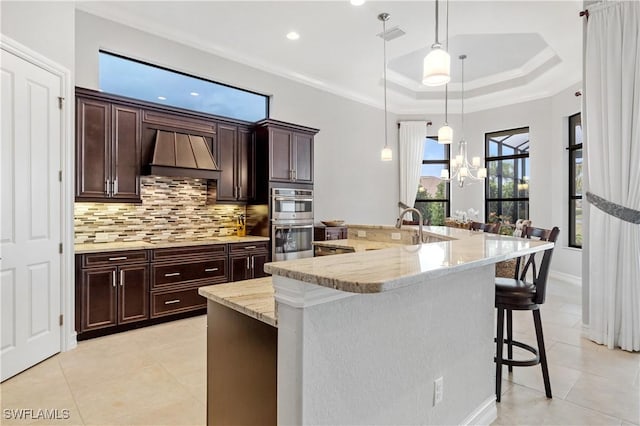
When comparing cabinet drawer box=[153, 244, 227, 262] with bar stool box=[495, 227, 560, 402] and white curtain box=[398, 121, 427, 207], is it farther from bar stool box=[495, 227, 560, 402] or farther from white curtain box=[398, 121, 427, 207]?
white curtain box=[398, 121, 427, 207]

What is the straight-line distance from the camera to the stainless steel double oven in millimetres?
4852

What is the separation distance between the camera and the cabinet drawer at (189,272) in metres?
3.88

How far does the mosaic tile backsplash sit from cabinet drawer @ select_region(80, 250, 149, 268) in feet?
1.87

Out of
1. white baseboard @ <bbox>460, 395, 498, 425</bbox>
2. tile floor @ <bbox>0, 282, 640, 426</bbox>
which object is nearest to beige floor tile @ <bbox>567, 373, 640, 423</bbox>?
tile floor @ <bbox>0, 282, 640, 426</bbox>

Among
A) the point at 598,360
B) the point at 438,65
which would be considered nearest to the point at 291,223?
the point at 438,65

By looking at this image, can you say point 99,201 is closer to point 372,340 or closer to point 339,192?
point 372,340

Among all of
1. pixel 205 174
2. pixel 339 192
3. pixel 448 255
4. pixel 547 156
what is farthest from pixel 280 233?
pixel 547 156

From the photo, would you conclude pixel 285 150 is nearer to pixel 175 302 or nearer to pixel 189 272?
pixel 189 272

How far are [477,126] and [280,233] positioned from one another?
5148mm

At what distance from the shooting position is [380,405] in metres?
1.46

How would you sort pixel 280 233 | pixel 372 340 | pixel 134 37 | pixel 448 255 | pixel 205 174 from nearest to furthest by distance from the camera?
pixel 372 340 → pixel 448 255 → pixel 134 37 → pixel 205 174 → pixel 280 233

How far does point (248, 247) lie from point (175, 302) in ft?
3.62

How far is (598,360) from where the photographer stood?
2914mm

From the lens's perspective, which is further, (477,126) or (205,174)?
(477,126)
